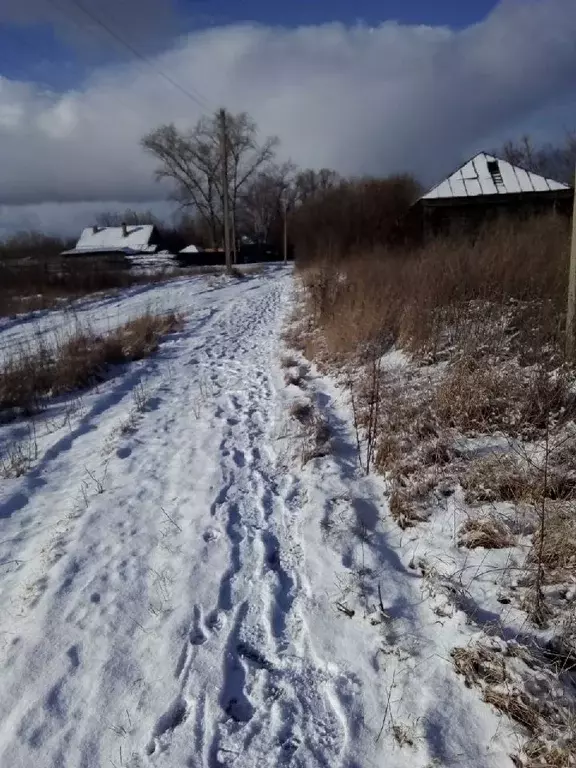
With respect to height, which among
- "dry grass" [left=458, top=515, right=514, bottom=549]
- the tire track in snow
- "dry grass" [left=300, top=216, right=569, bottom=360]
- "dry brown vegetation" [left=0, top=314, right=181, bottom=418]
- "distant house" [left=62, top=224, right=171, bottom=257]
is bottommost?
the tire track in snow

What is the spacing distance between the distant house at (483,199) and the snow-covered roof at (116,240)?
145 ft

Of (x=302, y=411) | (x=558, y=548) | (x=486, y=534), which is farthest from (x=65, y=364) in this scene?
(x=558, y=548)

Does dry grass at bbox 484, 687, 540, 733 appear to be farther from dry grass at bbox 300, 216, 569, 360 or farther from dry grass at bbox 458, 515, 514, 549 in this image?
dry grass at bbox 300, 216, 569, 360

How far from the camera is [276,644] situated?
2502mm

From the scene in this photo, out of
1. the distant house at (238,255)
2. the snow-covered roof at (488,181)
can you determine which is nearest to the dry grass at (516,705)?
the snow-covered roof at (488,181)

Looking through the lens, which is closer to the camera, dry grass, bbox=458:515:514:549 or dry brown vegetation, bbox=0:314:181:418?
dry grass, bbox=458:515:514:549

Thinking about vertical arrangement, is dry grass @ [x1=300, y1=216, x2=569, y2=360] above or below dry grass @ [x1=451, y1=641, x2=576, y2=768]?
above

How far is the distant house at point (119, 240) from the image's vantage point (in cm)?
5478

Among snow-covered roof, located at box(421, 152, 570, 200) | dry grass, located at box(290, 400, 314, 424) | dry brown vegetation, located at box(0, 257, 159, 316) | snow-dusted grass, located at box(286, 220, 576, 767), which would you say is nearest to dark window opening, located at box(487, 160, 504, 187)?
snow-covered roof, located at box(421, 152, 570, 200)

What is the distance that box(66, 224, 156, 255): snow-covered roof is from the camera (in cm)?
5559

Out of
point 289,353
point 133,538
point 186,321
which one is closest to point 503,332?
point 289,353

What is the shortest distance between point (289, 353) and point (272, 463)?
→ 4.24 meters

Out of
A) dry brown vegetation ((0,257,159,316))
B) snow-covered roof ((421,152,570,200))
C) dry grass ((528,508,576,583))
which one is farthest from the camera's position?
dry brown vegetation ((0,257,159,316))

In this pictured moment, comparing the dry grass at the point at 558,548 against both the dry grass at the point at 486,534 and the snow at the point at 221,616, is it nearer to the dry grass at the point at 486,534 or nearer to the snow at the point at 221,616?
the dry grass at the point at 486,534
